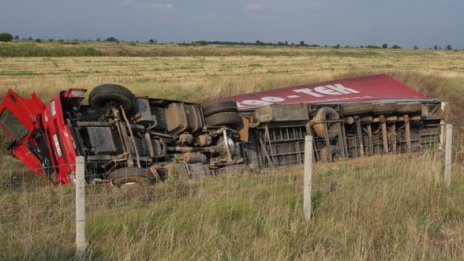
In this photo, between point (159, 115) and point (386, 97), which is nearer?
point (159, 115)

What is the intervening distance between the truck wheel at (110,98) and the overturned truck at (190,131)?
0.02m

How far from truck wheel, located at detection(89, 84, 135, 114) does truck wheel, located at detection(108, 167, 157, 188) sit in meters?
1.53

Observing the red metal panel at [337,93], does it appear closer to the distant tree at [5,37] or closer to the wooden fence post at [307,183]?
the wooden fence post at [307,183]

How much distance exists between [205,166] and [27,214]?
372 centimetres

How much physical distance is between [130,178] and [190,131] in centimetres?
226

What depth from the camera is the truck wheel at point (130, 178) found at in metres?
7.53

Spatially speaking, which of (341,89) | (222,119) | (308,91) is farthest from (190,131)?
(341,89)

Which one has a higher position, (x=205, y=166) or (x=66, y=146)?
(x=66, y=146)

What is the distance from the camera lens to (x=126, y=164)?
8.21m

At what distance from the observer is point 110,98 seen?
28.7ft

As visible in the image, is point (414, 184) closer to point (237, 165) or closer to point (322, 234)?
point (322, 234)

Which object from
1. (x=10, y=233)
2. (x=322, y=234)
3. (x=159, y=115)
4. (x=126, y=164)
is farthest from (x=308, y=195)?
(x=159, y=115)

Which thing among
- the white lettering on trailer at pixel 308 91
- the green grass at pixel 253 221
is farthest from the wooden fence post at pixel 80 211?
the white lettering on trailer at pixel 308 91

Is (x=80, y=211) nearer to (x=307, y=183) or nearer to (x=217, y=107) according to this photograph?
(x=307, y=183)
